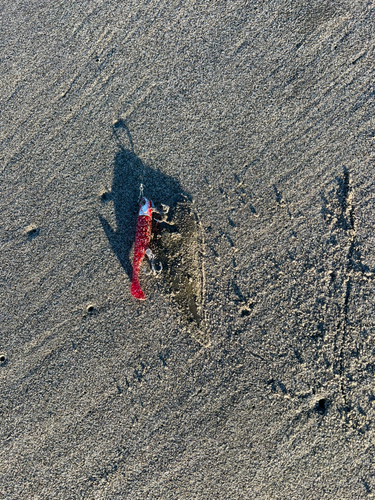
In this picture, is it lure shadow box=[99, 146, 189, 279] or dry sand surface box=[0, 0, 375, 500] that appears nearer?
dry sand surface box=[0, 0, 375, 500]

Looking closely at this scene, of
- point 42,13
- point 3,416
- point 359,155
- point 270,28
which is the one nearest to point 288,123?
point 359,155

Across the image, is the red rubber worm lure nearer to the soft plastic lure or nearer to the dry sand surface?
the soft plastic lure

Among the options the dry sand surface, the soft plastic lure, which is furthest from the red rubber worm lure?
the dry sand surface

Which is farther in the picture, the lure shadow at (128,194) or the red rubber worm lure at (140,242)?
the lure shadow at (128,194)

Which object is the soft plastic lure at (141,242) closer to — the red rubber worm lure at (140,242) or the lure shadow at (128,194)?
the red rubber worm lure at (140,242)

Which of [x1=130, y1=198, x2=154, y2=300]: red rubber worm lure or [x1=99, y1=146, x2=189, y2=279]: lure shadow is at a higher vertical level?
[x1=99, y1=146, x2=189, y2=279]: lure shadow

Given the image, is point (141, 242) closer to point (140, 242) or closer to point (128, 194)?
point (140, 242)

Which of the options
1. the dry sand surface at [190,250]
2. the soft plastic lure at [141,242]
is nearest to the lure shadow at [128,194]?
the dry sand surface at [190,250]
